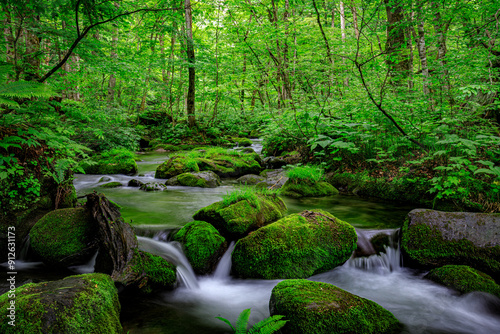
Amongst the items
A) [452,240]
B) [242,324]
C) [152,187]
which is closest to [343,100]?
[452,240]

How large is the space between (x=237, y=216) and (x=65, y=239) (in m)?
2.54

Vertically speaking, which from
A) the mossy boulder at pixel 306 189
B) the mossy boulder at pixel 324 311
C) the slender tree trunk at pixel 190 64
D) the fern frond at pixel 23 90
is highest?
the slender tree trunk at pixel 190 64

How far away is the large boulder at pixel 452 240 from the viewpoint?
3.78 m

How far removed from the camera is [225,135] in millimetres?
20578

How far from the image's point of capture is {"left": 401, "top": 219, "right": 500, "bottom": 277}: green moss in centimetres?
374

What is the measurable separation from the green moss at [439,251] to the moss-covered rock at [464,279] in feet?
0.85

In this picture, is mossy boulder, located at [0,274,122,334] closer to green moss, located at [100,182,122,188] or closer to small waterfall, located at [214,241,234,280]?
small waterfall, located at [214,241,234,280]

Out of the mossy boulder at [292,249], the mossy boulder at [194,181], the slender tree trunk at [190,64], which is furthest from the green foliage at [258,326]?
the slender tree trunk at [190,64]

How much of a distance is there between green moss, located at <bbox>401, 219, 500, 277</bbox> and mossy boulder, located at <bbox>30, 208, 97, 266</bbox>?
487 centimetres

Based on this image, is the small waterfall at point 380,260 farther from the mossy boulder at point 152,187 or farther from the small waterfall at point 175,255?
the mossy boulder at point 152,187

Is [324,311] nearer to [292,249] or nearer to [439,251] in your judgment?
[292,249]

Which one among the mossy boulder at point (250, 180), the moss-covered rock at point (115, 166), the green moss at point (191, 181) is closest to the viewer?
the green moss at point (191, 181)

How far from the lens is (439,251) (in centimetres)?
401

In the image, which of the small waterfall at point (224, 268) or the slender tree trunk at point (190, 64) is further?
the slender tree trunk at point (190, 64)
